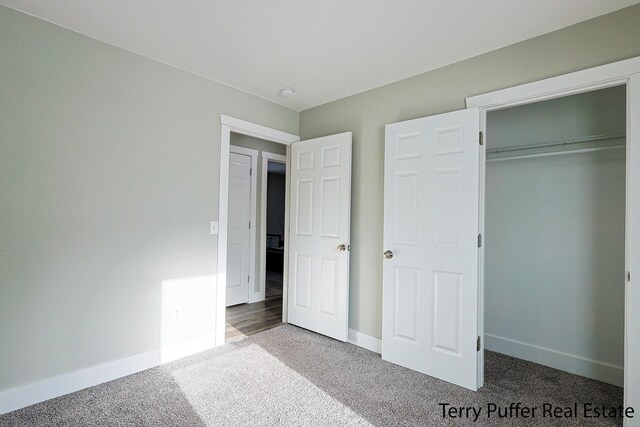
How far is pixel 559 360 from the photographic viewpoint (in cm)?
264

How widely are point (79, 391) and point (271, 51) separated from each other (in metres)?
2.76

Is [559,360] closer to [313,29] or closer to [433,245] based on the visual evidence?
[433,245]

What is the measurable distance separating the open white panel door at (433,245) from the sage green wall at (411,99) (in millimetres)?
239

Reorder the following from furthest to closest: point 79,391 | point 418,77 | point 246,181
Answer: point 246,181 → point 418,77 → point 79,391

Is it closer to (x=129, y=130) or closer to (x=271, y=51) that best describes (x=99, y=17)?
(x=129, y=130)

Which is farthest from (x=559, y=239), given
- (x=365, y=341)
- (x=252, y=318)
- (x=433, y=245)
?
(x=252, y=318)

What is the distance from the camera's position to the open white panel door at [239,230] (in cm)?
432

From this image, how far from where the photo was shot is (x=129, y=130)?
8.10 feet


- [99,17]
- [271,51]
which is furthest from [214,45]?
[99,17]

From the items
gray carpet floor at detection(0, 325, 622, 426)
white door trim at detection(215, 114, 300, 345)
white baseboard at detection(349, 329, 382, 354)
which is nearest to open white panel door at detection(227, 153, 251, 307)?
white door trim at detection(215, 114, 300, 345)

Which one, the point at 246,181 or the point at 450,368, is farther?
the point at 246,181

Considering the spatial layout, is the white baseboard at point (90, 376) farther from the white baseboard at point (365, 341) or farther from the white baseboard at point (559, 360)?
the white baseboard at point (559, 360)

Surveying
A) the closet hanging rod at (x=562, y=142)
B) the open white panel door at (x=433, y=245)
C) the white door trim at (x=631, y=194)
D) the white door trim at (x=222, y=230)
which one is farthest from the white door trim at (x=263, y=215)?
the white door trim at (x=631, y=194)

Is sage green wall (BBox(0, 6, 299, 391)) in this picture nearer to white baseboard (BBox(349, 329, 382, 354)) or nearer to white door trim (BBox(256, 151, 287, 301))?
white baseboard (BBox(349, 329, 382, 354))
